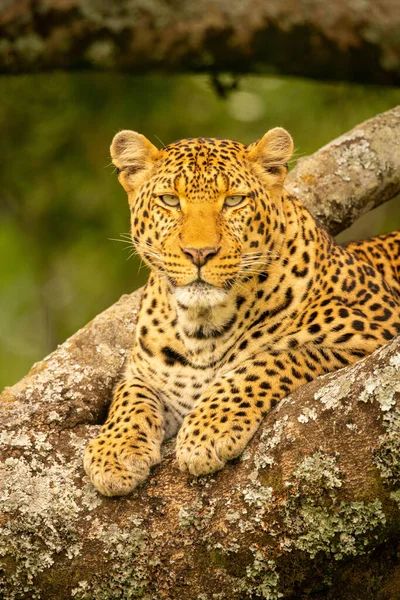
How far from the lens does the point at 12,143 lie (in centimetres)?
1495

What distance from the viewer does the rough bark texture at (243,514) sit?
19.2 feet

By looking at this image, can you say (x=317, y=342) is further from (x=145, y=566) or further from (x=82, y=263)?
(x=82, y=263)

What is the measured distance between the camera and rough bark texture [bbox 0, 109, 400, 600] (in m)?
5.87

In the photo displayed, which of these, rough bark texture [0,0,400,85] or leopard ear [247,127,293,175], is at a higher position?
rough bark texture [0,0,400,85]

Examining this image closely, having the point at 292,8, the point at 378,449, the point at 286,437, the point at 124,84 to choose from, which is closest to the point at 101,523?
the point at 286,437

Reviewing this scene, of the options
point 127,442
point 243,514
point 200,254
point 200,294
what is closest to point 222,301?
point 200,294

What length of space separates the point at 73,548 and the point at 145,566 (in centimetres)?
49

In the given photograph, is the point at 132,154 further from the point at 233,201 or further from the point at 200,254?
the point at 200,254

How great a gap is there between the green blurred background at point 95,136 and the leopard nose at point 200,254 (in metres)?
6.08

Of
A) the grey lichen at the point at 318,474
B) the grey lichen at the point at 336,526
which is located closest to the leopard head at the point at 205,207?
the grey lichen at the point at 318,474

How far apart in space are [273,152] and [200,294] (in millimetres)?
1400

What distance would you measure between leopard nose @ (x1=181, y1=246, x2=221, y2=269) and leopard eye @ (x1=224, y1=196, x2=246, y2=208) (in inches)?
20.2

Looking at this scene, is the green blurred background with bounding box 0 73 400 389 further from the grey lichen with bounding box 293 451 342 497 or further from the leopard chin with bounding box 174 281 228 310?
the grey lichen with bounding box 293 451 342 497

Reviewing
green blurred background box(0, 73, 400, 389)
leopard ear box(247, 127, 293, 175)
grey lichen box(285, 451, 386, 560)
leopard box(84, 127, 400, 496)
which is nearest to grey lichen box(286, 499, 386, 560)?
grey lichen box(285, 451, 386, 560)
